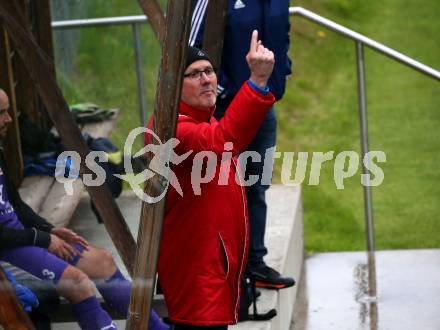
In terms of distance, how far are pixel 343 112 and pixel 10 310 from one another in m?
6.35

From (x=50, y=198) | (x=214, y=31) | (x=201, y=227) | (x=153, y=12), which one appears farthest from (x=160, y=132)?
(x=50, y=198)

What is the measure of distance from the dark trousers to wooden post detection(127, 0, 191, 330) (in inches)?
59.2

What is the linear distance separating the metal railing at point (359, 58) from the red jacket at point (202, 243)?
2.34 meters

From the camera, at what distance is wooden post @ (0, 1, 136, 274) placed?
16.3ft

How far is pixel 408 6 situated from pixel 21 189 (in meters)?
7.88

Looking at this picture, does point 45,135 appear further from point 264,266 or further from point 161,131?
point 161,131

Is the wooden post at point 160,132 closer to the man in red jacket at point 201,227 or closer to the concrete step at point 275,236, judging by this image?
the man in red jacket at point 201,227

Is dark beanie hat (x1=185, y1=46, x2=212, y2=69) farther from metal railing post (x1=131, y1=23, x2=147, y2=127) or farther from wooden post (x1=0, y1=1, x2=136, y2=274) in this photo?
metal railing post (x1=131, y1=23, x2=147, y2=127)

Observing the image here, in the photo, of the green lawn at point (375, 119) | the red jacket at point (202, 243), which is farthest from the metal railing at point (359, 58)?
the red jacket at point (202, 243)

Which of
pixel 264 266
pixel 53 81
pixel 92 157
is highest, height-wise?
pixel 53 81

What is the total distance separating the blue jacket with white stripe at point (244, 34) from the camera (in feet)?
17.5

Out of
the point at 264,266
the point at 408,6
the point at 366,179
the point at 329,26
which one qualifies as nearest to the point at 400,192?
the point at 366,179

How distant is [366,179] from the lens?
7.19 meters

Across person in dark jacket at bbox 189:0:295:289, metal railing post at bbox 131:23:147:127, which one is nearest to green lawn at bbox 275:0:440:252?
metal railing post at bbox 131:23:147:127
